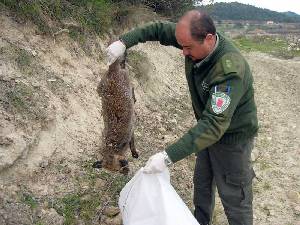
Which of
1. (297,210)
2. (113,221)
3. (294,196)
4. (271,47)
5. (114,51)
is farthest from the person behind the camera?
(271,47)

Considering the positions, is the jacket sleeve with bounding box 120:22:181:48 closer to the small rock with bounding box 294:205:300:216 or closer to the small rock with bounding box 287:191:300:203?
the small rock with bounding box 294:205:300:216

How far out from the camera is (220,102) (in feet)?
11.7

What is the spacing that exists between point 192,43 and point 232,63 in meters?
0.34

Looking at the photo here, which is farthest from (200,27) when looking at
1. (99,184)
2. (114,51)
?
(99,184)

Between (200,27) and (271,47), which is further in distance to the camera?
(271,47)

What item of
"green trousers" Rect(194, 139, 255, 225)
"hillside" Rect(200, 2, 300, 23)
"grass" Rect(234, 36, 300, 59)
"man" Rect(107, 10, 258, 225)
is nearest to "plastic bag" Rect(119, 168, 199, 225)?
"man" Rect(107, 10, 258, 225)

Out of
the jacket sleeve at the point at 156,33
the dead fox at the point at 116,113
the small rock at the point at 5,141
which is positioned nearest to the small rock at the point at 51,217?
the dead fox at the point at 116,113

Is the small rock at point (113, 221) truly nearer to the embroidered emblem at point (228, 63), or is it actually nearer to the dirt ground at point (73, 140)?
the dirt ground at point (73, 140)

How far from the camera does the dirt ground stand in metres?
4.59

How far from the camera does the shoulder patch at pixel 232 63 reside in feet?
12.1

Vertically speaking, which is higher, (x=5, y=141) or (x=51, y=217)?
(x=5, y=141)

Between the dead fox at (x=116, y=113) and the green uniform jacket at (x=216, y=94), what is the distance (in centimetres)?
32

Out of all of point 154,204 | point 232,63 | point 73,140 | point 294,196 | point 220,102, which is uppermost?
point 232,63

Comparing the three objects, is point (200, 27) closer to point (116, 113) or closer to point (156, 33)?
point (156, 33)
